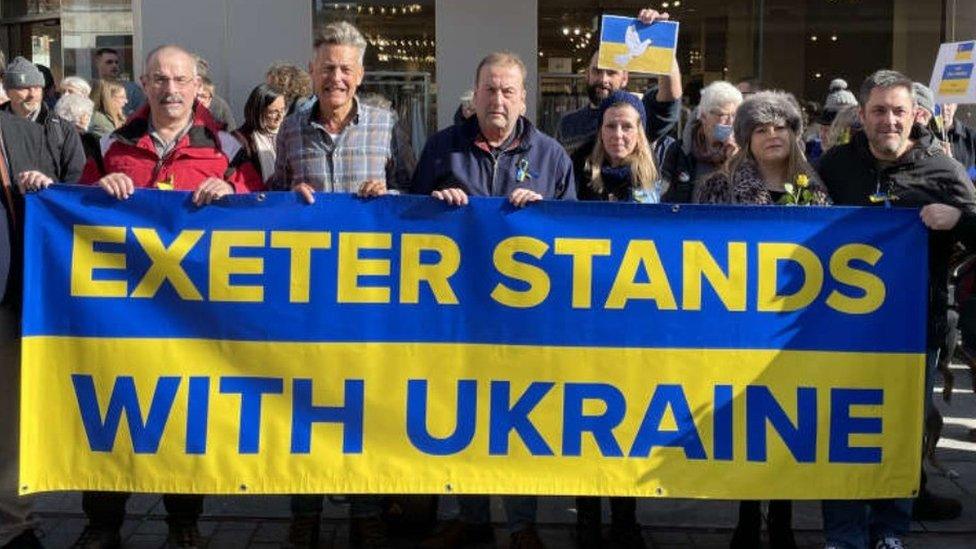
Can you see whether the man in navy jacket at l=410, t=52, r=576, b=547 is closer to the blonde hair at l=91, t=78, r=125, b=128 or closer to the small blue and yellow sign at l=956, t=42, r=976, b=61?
the small blue and yellow sign at l=956, t=42, r=976, b=61

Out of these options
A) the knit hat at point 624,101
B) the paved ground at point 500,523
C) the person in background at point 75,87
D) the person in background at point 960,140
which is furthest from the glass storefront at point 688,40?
the paved ground at point 500,523

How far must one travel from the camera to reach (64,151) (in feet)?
16.5

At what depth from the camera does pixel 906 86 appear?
464 cm

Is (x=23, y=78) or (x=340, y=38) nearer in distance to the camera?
(x=340, y=38)

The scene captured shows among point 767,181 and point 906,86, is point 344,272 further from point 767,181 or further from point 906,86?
point 906,86

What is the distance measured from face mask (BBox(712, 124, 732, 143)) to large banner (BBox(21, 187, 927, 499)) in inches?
57.6

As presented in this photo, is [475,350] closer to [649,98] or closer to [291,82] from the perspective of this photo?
[649,98]

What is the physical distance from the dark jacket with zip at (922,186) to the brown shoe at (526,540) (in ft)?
5.44

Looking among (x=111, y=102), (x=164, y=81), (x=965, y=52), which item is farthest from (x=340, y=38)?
(x=111, y=102)

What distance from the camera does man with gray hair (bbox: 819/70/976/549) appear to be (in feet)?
15.1

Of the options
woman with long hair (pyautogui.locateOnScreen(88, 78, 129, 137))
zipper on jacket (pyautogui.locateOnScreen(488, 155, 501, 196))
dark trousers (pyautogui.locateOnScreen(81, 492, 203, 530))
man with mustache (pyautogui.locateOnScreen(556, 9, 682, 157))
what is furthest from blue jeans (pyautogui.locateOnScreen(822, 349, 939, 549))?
woman with long hair (pyautogui.locateOnScreen(88, 78, 129, 137))

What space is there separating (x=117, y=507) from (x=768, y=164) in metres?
2.84

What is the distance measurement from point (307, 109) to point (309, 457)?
4.57 ft

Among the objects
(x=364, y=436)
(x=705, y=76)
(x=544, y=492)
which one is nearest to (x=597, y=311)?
(x=544, y=492)
